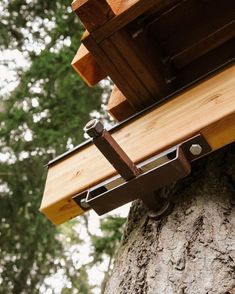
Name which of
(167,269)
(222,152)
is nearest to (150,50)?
(222,152)

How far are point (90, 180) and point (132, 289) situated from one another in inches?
15.6

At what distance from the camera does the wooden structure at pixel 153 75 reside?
125cm

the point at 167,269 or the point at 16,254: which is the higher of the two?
the point at 167,269

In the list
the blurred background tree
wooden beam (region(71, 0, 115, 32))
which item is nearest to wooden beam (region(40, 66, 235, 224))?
wooden beam (region(71, 0, 115, 32))

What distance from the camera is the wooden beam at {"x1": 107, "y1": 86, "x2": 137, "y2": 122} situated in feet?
5.36

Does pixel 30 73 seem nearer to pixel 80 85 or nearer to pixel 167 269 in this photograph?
pixel 80 85

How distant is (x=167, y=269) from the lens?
1.16 meters

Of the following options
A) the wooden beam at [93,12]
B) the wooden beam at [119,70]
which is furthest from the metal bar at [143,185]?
the wooden beam at [93,12]

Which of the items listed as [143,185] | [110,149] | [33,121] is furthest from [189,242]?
[33,121]

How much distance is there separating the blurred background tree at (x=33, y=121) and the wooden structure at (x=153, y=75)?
2.81 m

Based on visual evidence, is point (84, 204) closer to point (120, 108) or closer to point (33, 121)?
point (120, 108)

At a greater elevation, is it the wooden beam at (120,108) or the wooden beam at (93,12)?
the wooden beam at (93,12)

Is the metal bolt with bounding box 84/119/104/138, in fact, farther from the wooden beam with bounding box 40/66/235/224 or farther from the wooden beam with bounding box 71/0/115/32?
the wooden beam with bounding box 71/0/115/32

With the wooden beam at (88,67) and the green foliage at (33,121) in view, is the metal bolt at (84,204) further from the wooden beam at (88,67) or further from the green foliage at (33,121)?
the green foliage at (33,121)
